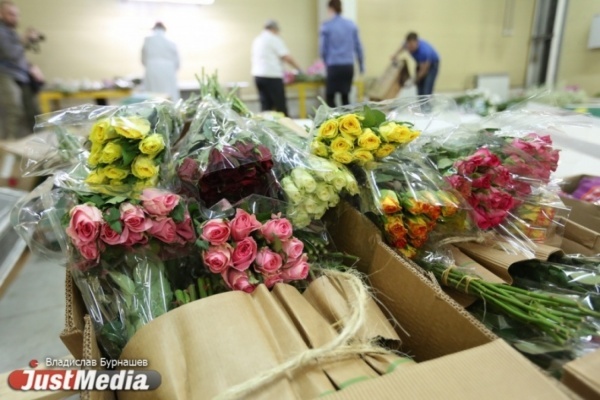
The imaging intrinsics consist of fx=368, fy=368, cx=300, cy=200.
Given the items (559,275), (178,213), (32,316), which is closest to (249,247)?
(178,213)

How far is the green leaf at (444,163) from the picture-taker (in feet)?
2.69

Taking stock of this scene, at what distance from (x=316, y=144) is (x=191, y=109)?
523 mm

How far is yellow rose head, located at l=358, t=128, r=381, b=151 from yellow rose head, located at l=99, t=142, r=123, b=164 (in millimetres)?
464

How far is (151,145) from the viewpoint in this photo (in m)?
0.69

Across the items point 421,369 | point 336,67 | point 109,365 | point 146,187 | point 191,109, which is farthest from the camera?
point 336,67

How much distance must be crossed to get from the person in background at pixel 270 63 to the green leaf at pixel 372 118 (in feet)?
10.2

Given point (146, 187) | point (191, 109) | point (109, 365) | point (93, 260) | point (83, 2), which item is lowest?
point (109, 365)

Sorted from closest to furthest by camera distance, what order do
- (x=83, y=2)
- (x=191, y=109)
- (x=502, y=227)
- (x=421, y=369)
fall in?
(x=421, y=369) → (x=502, y=227) → (x=191, y=109) → (x=83, y=2)

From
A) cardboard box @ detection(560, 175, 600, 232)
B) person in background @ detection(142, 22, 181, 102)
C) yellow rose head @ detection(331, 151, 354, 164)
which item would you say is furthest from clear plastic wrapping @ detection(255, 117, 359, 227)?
person in background @ detection(142, 22, 181, 102)

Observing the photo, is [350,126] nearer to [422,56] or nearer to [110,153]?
[110,153]

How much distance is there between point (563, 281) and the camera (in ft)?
2.30

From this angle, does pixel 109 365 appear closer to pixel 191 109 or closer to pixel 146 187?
pixel 146 187

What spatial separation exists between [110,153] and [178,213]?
0.57 ft

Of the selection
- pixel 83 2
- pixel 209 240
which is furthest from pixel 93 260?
pixel 83 2
